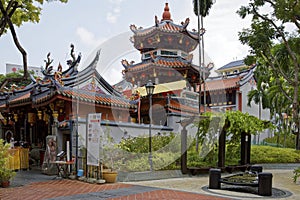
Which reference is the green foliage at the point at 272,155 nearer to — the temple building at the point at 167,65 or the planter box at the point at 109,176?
the temple building at the point at 167,65

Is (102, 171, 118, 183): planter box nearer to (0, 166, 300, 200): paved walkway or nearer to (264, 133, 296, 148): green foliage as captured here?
(0, 166, 300, 200): paved walkway

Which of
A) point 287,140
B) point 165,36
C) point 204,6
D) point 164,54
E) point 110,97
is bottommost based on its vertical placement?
point 287,140

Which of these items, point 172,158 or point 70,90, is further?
point 70,90

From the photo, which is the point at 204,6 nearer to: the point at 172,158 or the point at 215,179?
the point at 172,158

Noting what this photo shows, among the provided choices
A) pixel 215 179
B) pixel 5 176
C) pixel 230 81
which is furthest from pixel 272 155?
pixel 5 176

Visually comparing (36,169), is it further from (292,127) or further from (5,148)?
(292,127)

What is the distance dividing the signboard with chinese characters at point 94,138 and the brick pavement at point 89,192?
2.64 ft

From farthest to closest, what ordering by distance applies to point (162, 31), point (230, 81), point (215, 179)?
point (230, 81) → point (162, 31) → point (215, 179)

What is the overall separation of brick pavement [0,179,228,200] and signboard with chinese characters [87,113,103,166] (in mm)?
805

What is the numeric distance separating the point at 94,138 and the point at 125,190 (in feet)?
7.47

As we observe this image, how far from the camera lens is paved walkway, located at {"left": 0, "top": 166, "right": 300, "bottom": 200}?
7918 millimetres

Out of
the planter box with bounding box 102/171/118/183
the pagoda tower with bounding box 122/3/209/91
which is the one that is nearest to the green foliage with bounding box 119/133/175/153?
the planter box with bounding box 102/171/118/183

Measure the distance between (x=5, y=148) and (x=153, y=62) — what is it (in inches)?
486

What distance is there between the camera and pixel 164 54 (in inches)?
848
